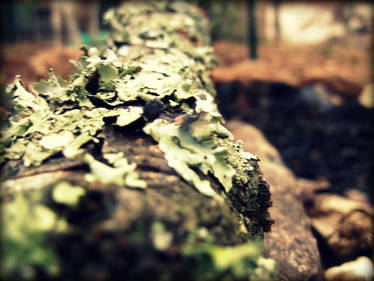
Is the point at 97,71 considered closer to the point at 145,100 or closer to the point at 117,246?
the point at 145,100

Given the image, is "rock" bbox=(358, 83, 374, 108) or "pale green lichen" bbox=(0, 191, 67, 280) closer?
"pale green lichen" bbox=(0, 191, 67, 280)

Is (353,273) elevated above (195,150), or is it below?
below

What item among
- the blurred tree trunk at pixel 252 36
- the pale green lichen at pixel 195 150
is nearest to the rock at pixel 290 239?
the pale green lichen at pixel 195 150

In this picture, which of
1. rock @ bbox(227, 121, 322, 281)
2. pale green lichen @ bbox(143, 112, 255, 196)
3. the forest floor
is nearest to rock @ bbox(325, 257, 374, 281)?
→ rock @ bbox(227, 121, 322, 281)

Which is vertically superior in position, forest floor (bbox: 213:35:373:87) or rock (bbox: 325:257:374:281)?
forest floor (bbox: 213:35:373:87)

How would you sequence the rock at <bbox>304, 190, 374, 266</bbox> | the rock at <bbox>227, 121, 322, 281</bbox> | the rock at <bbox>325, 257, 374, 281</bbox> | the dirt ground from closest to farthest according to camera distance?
1. the rock at <bbox>227, 121, 322, 281</bbox>
2. the rock at <bbox>325, 257, 374, 281</bbox>
3. the rock at <bbox>304, 190, 374, 266</bbox>
4. the dirt ground

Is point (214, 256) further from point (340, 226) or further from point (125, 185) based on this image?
point (340, 226)

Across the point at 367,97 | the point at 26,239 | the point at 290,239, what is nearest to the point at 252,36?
the point at 367,97

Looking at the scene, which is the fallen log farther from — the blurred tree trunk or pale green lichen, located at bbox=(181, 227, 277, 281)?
the blurred tree trunk

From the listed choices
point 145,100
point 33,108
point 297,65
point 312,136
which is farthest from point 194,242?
point 297,65
